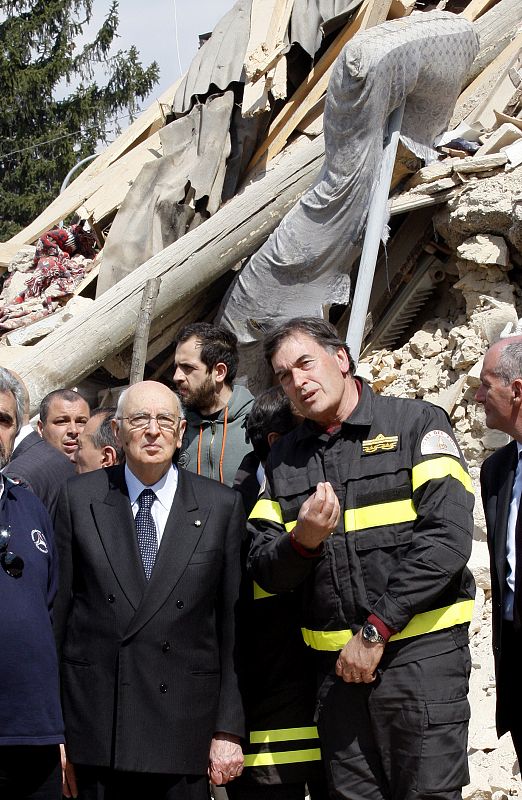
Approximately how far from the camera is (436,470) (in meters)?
3.12

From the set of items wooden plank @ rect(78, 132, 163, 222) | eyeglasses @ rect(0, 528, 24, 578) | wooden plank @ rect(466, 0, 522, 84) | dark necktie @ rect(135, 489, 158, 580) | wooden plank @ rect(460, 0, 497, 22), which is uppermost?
wooden plank @ rect(460, 0, 497, 22)

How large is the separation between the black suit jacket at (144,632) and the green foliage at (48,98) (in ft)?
53.0

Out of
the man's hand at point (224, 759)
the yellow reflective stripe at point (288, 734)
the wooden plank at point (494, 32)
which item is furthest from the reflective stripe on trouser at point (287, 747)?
the wooden plank at point (494, 32)

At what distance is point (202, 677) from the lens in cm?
324

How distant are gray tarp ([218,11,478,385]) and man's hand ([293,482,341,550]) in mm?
3764

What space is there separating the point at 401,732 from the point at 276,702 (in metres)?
0.52

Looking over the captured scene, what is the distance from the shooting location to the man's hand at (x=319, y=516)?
2.94 meters

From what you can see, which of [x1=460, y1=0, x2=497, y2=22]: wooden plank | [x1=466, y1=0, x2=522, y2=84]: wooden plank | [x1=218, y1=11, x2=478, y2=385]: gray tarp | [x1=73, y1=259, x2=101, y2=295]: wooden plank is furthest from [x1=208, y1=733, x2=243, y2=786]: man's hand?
[x1=460, y1=0, x2=497, y2=22]: wooden plank

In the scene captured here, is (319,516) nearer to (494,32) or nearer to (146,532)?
(146,532)

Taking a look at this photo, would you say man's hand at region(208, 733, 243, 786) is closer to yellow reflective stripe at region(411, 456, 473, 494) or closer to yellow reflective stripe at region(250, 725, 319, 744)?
yellow reflective stripe at region(250, 725, 319, 744)

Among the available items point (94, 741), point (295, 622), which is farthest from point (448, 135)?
point (94, 741)

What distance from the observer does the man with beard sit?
422cm

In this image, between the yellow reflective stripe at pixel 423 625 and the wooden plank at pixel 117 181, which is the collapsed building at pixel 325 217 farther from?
the yellow reflective stripe at pixel 423 625

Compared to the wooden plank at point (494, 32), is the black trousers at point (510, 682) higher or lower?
lower
